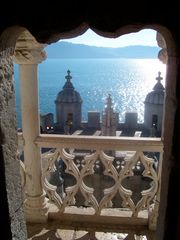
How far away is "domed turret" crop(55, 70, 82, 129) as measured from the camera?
61.3ft

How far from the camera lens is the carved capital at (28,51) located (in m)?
2.81

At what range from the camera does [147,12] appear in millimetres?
1386

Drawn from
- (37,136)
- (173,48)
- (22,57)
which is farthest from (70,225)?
(173,48)

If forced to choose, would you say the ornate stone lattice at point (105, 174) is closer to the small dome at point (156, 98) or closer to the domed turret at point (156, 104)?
the domed turret at point (156, 104)

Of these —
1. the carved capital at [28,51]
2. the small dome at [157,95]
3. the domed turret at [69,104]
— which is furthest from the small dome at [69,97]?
the carved capital at [28,51]

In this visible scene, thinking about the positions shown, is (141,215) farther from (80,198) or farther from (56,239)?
(80,198)

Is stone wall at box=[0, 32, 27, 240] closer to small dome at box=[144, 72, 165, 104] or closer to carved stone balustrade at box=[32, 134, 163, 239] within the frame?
carved stone balustrade at box=[32, 134, 163, 239]

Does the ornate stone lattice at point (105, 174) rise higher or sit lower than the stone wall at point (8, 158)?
lower

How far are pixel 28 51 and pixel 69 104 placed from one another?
15999mm

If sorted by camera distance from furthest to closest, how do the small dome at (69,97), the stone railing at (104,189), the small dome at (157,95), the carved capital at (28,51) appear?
1. the small dome at (69,97)
2. the small dome at (157,95)
3. the stone railing at (104,189)
4. the carved capital at (28,51)

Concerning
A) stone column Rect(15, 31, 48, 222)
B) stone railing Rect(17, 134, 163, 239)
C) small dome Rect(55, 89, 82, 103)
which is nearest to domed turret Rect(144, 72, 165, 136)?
small dome Rect(55, 89, 82, 103)

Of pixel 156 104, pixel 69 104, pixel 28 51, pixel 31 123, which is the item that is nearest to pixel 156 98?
pixel 156 104

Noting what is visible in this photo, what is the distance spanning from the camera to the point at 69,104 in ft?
62.0

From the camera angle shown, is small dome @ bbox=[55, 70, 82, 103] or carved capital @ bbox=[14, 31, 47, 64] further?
small dome @ bbox=[55, 70, 82, 103]
